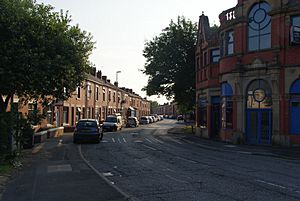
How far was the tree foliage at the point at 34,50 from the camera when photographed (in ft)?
55.7

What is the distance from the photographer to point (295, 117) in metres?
24.3

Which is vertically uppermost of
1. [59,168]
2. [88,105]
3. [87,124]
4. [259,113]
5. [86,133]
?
[88,105]

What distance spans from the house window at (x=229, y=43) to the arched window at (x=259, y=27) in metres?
2.09

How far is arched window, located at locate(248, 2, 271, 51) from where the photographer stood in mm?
25938

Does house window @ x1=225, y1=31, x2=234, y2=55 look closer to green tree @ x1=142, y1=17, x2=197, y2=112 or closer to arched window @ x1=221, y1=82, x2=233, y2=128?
arched window @ x1=221, y1=82, x2=233, y2=128

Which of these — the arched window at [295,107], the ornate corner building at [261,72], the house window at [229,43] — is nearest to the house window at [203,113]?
the ornate corner building at [261,72]

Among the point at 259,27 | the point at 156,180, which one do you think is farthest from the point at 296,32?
the point at 156,180

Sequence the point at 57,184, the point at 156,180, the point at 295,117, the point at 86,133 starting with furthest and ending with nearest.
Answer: the point at 86,133 → the point at 295,117 → the point at 156,180 → the point at 57,184

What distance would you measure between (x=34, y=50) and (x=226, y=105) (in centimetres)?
1638

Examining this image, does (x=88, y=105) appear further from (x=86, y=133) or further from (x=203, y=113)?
(x=86, y=133)

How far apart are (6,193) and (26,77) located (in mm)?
8228

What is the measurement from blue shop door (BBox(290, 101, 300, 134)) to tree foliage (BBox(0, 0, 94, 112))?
45.5 feet

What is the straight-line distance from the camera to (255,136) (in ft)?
87.0

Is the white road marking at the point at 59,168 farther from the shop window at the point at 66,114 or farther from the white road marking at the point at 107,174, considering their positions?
the shop window at the point at 66,114
